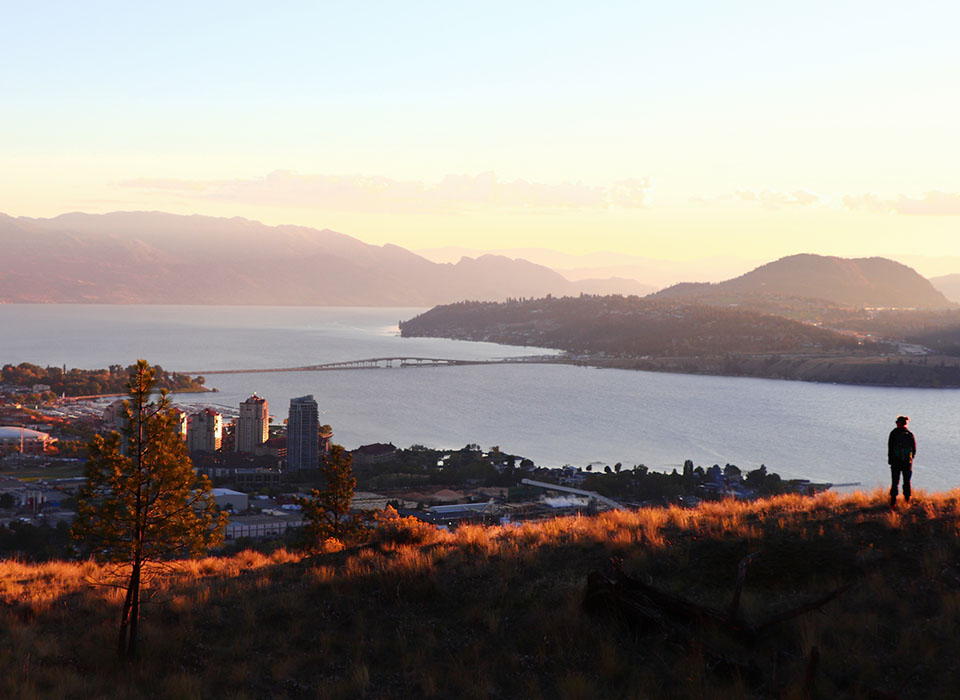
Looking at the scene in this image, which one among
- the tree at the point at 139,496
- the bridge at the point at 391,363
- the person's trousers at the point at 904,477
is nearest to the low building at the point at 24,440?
the bridge at the point at 391,363

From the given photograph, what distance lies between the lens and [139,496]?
9.52 m

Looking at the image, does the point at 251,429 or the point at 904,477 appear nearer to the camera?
the point at 904,477

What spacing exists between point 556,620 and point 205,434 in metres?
73.1

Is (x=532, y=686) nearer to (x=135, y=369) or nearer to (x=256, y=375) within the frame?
(x=135, y=369)

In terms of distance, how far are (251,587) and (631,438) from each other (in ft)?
248

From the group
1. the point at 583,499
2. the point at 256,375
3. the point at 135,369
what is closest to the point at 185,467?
the point at 135,369

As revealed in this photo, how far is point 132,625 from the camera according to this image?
9.20m

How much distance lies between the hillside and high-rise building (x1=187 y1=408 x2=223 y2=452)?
217ft

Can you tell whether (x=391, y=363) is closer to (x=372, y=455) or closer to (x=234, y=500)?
(x=372, y=455)

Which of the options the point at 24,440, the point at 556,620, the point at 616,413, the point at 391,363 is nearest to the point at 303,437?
the point at 24,440

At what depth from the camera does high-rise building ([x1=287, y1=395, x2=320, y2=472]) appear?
6888cm

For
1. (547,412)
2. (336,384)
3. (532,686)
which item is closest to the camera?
(532,686)

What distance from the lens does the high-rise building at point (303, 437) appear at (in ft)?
226

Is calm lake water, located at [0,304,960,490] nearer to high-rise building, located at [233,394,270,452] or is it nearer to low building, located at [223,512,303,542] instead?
high-rise building, located at [233,394,270,452]
